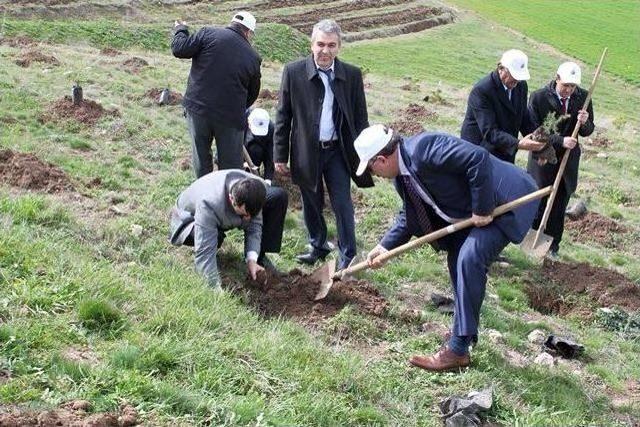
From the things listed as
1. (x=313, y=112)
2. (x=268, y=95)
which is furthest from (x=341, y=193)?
(x=268, y=95)

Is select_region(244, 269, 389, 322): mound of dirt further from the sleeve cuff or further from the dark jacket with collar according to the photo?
the dark jacket with collar

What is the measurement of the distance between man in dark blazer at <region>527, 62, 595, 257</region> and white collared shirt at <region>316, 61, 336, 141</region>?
7.61 feet

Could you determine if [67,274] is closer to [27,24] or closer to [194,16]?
[27,24]

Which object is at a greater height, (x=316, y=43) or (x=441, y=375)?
(x=316, y=43)

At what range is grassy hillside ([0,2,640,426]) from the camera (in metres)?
3.53

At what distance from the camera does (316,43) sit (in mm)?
5605

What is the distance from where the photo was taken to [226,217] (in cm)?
526

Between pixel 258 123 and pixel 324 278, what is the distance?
8.60 ft

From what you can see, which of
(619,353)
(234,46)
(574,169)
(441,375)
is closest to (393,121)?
(574,169)

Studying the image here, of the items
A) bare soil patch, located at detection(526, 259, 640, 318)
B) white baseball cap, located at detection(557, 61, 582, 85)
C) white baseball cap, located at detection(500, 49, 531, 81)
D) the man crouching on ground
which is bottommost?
bare soil patch, located at detection(526, 259, 640, 318)

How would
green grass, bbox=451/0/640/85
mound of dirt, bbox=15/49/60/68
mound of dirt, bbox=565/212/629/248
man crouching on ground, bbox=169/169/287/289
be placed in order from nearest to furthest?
→ man crouching on ground, bbox=169/169/287/289, mound of dirt, bbox=565/212/629/248, mound of dirt, bbox=15/49/60/68, green grass, bbox=451/0/640/85

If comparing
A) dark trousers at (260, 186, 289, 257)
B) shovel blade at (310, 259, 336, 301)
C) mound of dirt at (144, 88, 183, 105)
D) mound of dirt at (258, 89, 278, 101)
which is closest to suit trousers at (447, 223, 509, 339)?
shovel blade at (310, 259, 336, 301)

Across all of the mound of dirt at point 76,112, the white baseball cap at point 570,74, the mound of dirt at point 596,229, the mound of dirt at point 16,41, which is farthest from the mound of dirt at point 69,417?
the mound of dirt at point 16,41

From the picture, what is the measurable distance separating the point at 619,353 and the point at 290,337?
2909 millimetres
